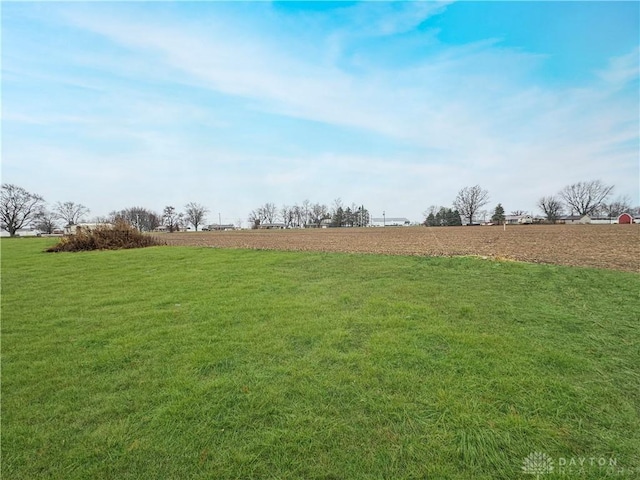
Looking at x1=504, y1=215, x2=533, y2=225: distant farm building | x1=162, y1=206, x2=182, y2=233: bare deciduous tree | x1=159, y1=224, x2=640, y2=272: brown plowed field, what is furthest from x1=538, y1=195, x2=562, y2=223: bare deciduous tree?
x1=162, y1=206, x2=182, y2=233: bare deciduous tree

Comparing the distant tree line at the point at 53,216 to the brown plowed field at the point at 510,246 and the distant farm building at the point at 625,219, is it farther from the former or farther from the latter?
the distant farm building at the point at 625,219

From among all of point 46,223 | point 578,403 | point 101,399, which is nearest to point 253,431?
point 101,399

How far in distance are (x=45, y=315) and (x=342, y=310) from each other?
619cm

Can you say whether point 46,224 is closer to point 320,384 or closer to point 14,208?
point 14,208

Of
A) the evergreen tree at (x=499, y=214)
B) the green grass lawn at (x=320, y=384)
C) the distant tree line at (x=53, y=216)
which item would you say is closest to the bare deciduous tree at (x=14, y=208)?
the distant tree line at (x=53, y=216)

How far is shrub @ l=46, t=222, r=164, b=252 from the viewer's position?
67.2 feet

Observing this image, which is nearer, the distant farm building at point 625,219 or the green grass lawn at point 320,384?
the green grass lawn at point 320,384

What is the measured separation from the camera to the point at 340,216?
382 feet

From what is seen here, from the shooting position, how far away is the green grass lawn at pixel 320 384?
2.51 metres

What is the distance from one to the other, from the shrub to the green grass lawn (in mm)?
15817

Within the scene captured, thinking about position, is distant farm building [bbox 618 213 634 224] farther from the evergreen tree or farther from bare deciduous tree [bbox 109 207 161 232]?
bare deciduous tree [bbox 109 207 161 232]

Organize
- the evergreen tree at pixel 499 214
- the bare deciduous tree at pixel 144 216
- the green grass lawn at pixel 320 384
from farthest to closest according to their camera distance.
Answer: the bare deciduous tree at pixel 144 216
the evergreen tree at pixel 499 214
the green grass lawn at pixel 320 384

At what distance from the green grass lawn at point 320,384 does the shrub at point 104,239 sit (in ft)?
51.9

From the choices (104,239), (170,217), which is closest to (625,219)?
(104,239)
